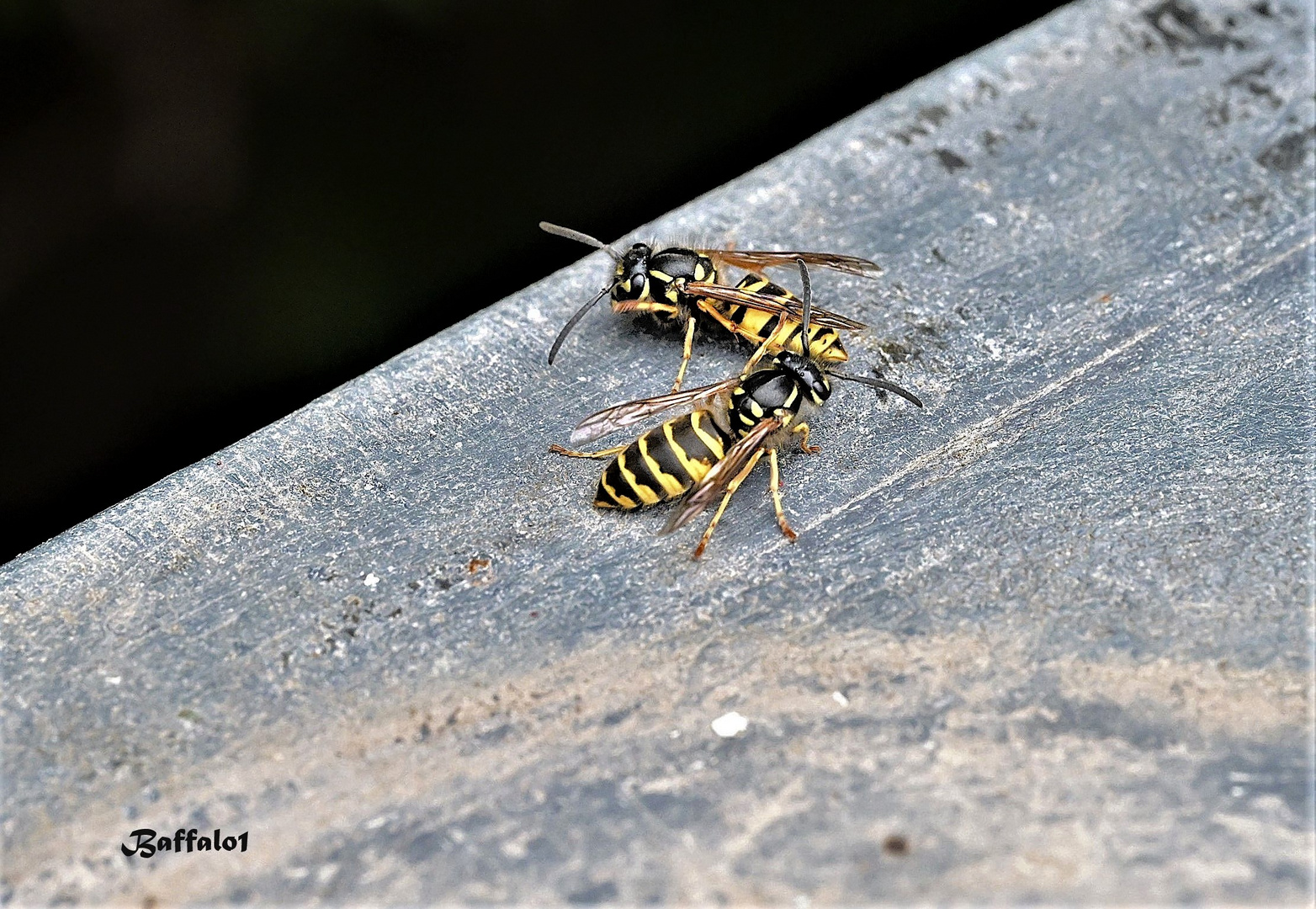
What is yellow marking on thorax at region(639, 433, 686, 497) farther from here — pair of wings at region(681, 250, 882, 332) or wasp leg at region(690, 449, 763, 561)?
pair of wings at region(681, 250, 882, 332)

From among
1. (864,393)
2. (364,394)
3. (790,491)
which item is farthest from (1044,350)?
(364,394)

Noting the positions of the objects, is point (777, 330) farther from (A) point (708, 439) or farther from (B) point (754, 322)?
(A) point (708, 439)

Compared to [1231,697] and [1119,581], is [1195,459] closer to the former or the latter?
[1119,581]

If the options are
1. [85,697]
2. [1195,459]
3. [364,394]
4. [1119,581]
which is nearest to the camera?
[85,697]

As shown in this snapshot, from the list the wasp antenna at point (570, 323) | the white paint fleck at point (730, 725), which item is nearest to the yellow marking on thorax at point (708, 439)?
the wasp antenna at point (570, 323)

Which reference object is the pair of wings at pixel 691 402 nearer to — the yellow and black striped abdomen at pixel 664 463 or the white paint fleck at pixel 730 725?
the yellow and black striped abdomen at pixel 664 463
